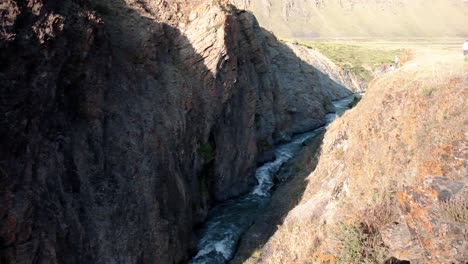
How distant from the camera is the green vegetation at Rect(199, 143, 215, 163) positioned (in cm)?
2766

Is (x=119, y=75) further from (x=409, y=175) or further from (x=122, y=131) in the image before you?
(x=409, y=175)

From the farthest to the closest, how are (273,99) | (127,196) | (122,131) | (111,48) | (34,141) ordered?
(273,99), (111,48), (122,131), (127,196), (34,141)

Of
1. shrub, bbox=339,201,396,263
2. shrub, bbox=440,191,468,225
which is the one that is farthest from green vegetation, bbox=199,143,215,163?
shrub, bbox=440,191,468,225

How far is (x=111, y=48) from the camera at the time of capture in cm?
2112

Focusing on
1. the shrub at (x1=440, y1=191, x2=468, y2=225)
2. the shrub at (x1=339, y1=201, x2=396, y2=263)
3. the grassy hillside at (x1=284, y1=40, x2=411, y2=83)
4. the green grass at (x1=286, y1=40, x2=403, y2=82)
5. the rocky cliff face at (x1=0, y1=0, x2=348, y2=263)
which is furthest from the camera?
the green grass at (x1=286, y1=40, x2=403, y2=82)

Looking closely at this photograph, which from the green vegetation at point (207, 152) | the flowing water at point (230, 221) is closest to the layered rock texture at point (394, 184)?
the flowing water at point (230, 221)

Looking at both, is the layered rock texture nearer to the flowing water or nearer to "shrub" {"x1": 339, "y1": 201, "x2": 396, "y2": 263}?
"shrub" {"x1": 339, "y1": 201, "x2": 396, "y2": 263}

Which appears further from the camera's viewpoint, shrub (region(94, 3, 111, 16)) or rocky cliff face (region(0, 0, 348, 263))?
shrub (region(94, 3, 111, 16))

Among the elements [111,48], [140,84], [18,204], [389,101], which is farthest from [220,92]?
[18,204]

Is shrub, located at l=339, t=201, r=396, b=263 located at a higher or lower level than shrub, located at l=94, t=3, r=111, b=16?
lower

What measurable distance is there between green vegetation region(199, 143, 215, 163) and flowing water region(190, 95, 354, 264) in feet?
11.5

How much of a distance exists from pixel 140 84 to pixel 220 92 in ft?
27.4

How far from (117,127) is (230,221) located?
34.2ft

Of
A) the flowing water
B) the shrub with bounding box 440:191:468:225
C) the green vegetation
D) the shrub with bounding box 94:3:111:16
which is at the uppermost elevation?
the shrub with bounding box 94:3:111:16
